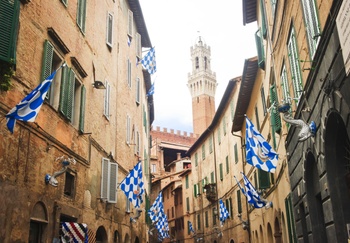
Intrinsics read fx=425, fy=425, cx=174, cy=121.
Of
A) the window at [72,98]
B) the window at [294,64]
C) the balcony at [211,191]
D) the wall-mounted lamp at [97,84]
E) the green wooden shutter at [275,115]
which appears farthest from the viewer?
the balcony at [211,191]

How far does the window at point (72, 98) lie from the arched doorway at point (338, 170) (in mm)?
7084

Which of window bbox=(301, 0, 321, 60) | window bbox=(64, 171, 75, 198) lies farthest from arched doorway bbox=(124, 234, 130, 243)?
window bbox=(301, 0, 321, 60)

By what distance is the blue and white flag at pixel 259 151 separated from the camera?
10664 mm

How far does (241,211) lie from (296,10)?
2022cm

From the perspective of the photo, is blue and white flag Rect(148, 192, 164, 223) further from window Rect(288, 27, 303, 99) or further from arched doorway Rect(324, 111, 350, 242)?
arched doorway Rect(324, 111, 350, 242)

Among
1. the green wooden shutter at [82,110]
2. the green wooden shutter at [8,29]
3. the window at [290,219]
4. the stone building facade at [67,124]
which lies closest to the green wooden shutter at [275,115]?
the window at [290,219]

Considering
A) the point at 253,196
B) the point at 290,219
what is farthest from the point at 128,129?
the point at 290,219

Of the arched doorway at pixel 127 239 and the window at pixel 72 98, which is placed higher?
the window at pixel 72 98

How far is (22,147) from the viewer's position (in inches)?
363

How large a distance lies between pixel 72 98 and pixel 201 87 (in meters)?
93.7

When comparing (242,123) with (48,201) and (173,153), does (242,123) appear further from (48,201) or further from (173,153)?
(173,153)

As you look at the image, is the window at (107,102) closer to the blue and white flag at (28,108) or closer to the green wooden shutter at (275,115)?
the green wooden shutter at (275,115)

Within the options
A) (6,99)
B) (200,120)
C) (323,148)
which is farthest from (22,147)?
(200,120)

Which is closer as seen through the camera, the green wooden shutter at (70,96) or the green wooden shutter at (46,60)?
the green wooden shutter at (46,60)
